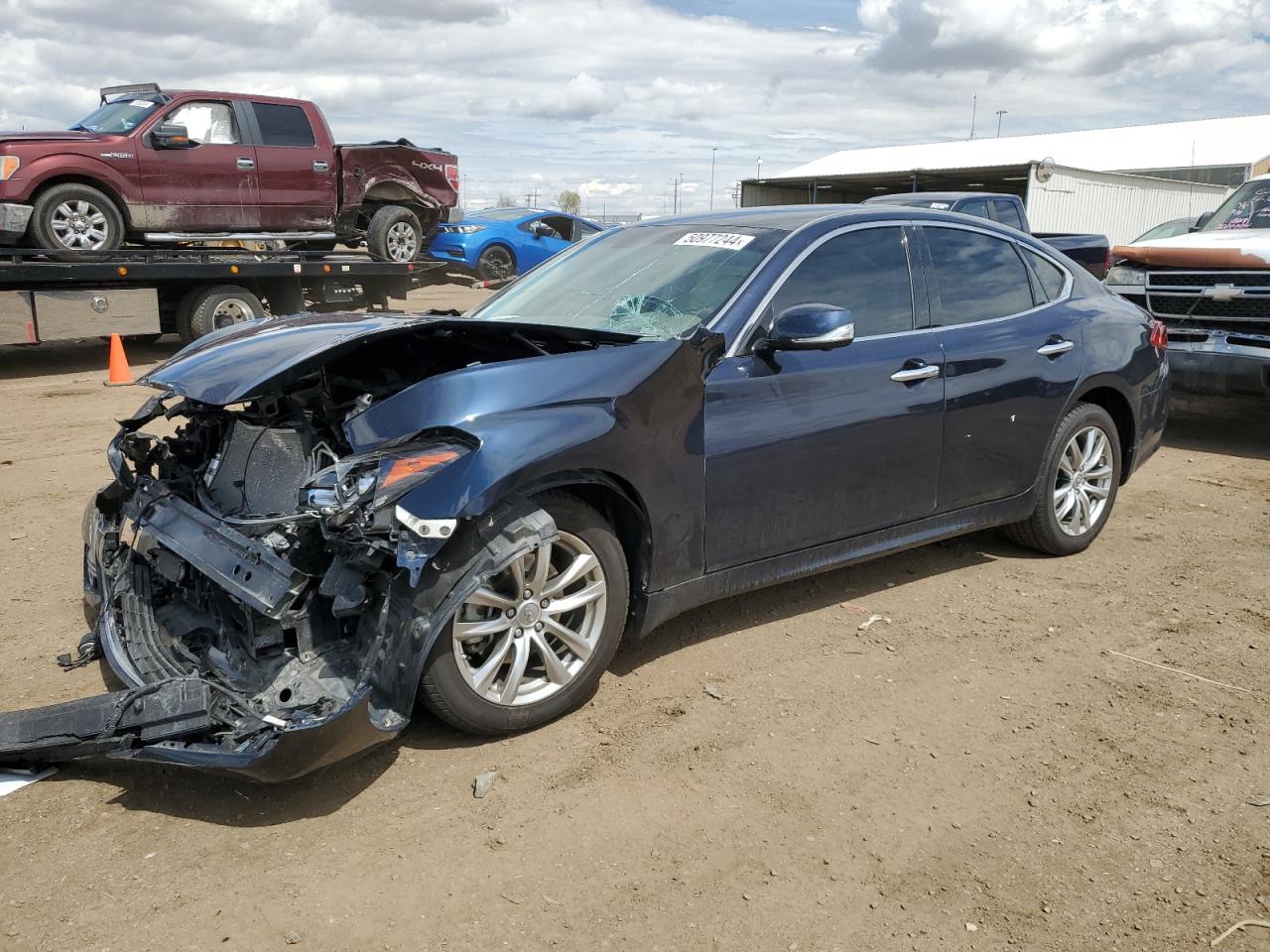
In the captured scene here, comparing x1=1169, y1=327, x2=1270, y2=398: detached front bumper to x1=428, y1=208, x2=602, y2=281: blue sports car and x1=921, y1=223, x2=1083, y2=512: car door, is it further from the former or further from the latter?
x1=428, y1=208, x2=602, y2=281: blue sports car

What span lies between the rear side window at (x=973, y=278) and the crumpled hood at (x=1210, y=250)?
438 centimetres

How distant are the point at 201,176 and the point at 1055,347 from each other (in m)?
10.6

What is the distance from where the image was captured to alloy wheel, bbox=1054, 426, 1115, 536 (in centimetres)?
542

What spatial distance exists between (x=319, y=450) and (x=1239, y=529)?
531 centimetres

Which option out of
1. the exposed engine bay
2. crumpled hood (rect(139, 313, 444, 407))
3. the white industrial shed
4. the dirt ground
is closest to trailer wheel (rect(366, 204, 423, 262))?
the dirt ground

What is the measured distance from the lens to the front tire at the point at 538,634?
11.0ft

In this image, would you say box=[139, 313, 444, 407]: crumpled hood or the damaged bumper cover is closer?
the damaged bumper cover

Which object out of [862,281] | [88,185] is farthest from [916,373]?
[88,185]

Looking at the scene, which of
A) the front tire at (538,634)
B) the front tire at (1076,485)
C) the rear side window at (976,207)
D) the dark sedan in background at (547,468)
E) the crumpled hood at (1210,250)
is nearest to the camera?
the dark sedan in background at (547,468)

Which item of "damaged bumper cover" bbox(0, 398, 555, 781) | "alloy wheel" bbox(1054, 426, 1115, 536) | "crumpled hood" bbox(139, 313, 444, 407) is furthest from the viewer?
"alloy wheel" bbox(1054, 426, 1115, 536)

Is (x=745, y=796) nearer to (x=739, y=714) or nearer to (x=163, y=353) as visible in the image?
Answer: (x=739, y=714)

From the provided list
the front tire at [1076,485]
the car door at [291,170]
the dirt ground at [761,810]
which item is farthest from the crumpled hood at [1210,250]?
the car door at [291,170]

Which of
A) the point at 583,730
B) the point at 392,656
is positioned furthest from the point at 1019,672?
the point at 392,656

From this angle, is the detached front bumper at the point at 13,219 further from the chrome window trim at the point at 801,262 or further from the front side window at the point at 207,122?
the chrome window trim at the point at 801,262
